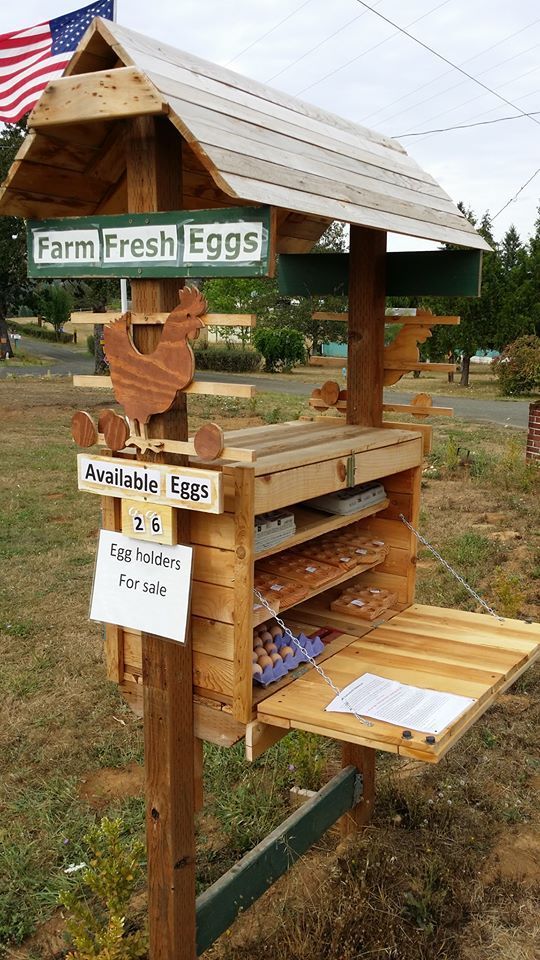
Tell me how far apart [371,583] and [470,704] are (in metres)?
1.16

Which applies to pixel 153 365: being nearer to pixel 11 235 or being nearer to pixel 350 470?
pixel 350 470

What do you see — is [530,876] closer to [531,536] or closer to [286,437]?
[286,437]

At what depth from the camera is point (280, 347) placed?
31.2 metres

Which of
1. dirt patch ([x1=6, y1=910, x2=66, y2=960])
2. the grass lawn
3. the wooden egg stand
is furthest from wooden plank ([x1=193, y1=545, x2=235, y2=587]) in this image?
dirt patch ([x1=6, y1=910, x2=66, y2=960])

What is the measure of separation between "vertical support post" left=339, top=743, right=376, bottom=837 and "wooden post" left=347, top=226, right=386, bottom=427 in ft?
4.57

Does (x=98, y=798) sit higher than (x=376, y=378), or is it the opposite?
(x=376, y=378)

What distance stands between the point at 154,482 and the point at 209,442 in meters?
0.22

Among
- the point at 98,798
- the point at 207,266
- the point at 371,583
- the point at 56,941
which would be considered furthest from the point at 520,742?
the point at 207,266

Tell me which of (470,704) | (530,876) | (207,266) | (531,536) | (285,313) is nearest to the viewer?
(207,266)

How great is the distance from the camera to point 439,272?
3357 mm

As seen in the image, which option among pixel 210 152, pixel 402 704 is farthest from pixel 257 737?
pixel 210 152

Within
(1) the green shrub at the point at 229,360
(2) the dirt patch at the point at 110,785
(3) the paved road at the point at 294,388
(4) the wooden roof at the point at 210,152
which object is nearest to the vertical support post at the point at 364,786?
(2) the dirt patch at the point at 110,785

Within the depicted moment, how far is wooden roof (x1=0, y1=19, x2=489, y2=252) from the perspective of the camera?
1994 millimetres

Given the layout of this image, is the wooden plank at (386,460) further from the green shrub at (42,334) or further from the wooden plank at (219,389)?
the green shrub at (42,334)
